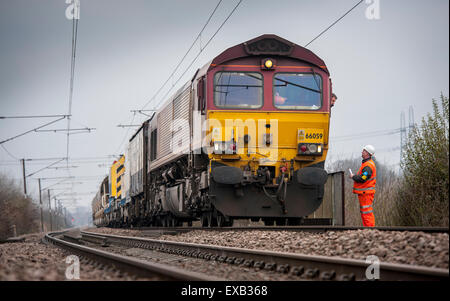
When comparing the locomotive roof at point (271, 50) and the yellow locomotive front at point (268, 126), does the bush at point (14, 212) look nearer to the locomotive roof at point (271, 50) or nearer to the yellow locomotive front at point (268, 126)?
the yellow locomotive front at point (268, 126)

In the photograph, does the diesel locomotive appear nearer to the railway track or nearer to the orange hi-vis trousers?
the orange hi-vis trousers

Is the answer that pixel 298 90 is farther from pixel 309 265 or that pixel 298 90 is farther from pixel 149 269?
pixel 149 269

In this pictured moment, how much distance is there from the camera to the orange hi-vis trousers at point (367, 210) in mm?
9938

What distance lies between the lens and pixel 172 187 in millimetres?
15008

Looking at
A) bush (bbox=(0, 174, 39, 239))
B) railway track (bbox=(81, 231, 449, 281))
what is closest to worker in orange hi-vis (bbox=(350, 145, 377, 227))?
railway track (bbox=(81, 231, 449, 281))

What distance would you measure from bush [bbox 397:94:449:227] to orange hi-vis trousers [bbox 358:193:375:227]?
591 millimetres

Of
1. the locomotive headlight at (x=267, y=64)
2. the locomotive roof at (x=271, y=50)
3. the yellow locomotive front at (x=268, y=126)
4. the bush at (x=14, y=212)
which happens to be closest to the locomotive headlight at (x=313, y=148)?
the yellow locomotive front at (x=268, y=126)

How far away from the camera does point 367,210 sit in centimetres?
1008

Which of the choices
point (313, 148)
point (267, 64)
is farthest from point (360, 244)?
point (267, 64)

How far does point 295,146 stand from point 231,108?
1426mm

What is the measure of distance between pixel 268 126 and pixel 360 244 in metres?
4.84

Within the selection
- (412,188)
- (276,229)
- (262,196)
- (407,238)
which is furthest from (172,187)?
(407,238)

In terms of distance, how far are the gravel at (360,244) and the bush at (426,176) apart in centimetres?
177

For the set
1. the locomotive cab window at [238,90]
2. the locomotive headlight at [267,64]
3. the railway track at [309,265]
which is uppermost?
the locomotive headlight at [267,64]
